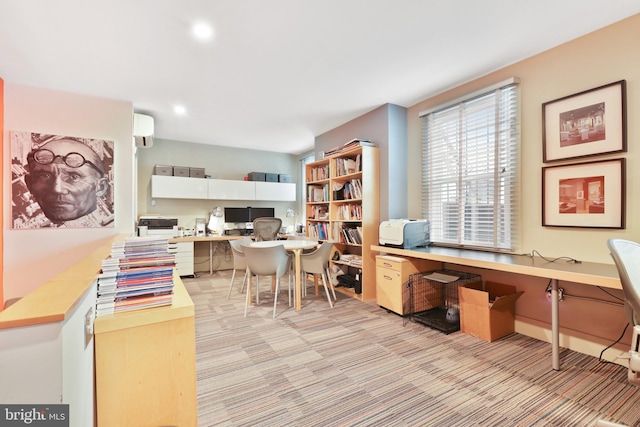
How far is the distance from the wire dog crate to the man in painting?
3.84 metres

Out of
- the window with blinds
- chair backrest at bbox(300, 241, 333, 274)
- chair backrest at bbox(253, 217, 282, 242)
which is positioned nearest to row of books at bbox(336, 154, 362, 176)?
the window with blinds

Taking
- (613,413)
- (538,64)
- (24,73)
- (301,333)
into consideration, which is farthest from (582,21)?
(24,73)

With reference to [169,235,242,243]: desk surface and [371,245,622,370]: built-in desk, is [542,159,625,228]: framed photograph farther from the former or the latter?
[169,235,242,243]: desk surface

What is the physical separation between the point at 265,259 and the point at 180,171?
3.18 m

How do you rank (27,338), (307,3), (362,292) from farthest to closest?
1. (362,292)
2. (307,3)
3. (27,338)

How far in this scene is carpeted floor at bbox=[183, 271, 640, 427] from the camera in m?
1.73

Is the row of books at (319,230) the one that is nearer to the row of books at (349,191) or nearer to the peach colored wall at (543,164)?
the row of books at (349,191)

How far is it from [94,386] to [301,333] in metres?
1.93

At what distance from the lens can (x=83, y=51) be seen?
2510 millimetres

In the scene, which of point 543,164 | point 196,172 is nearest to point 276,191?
point 196,172

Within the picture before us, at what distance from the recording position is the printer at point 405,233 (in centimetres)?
331

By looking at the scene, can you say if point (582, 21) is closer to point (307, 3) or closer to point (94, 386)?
point (307, 3)

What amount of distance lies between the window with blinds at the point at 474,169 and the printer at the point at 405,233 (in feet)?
0.80

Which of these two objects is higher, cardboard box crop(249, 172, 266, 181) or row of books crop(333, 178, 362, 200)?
cardboard box crop(249, 172, 266, 181)
